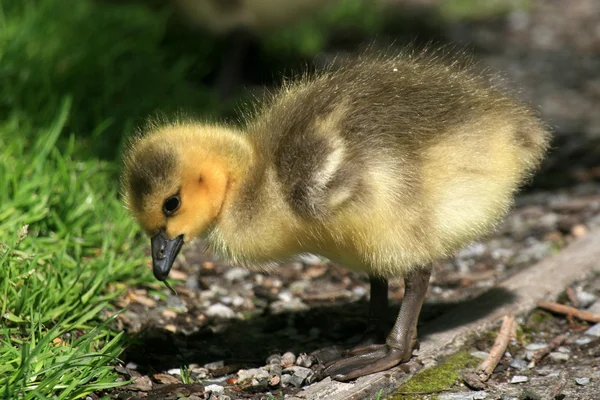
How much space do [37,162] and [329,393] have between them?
5.64 feet

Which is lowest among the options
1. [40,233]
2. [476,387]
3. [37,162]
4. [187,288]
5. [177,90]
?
[476,387]

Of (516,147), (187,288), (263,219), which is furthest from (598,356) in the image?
(187,288)

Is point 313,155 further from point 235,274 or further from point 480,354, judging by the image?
point 235,274

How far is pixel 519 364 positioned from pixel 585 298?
0.60 metres

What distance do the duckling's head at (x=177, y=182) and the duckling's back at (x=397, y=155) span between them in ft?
0.44

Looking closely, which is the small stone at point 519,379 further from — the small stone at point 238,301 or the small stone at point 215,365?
the small stone at point 238,301

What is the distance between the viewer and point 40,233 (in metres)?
3.58

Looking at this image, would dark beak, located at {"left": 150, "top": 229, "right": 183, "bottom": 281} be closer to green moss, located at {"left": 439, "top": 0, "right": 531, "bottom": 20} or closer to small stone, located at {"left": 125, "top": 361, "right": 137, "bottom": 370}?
small stone, located at {"left": 125, "top": 361, "right": 137, "bottom": 370}

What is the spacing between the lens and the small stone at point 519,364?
9.89 feet

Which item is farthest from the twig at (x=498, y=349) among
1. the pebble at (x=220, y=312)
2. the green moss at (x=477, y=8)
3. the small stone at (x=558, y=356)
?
the green moss at (x=477, y=8)

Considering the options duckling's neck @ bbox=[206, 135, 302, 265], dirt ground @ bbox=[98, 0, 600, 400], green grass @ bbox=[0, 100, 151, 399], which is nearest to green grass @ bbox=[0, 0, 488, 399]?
green grass @ bbox=[0, 100, 151, 399]

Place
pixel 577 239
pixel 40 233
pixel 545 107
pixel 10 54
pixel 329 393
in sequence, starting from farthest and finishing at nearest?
pixel 545 107 → pixel 10 54 → pixel 577 239 → pixel 40 233 → pixel 329 393

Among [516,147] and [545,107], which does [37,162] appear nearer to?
[516,147]

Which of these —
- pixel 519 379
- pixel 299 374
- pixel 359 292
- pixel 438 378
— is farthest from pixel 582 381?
pixel 359 292
